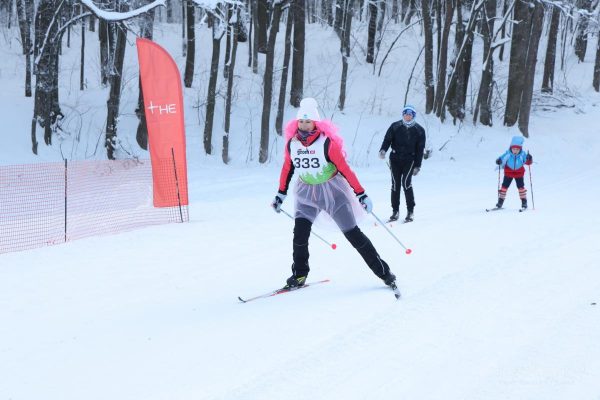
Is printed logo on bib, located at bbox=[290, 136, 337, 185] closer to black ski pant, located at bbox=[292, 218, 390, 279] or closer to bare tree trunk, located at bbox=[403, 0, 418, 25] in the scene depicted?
black ski pant, located at bbox=[292, 218, 390, 279]

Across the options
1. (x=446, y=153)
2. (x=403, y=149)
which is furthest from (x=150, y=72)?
(x=446, y=153)

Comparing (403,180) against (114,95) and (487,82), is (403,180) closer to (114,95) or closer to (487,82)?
(114,95)

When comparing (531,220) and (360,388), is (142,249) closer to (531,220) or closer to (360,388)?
(360,388)

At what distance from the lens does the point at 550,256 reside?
678 centimetres

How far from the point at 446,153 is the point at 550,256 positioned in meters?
13.1

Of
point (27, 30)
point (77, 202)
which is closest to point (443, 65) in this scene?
point (77, 202)

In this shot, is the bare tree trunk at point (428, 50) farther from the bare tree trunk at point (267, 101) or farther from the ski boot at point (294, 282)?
the ski boot at point (294, 282)

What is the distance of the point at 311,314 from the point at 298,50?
17092 mm

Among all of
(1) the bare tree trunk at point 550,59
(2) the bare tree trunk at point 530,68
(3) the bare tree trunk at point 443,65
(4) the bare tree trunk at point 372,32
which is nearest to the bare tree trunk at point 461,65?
(3) the bare tree trunk at point 443,65

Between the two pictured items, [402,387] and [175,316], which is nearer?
[402,387]

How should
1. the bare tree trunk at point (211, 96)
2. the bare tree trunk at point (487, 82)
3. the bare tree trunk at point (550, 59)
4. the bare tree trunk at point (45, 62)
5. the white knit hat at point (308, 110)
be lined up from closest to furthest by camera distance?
the white knit hat at point (308, 110)
the bare tree trunk at point (45, 62)
the bare tree trunk at point (211, 96)
the bare tree trunk at point (487, 82)
the bare tree trunk at point (550, 59)

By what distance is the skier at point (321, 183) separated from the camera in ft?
18.1

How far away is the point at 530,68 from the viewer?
21516mm

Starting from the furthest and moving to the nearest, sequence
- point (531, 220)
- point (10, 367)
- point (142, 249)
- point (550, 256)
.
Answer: point (531, 220)
point (142, 249)
point (550, 256)
point (10, 367)
